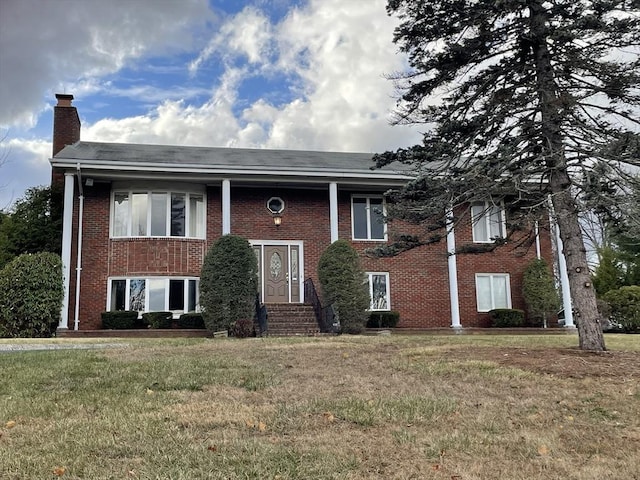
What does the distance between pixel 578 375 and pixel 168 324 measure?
13.1 meters

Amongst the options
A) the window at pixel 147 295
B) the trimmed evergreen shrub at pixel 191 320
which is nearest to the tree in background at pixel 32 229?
the window at pixel 147 295

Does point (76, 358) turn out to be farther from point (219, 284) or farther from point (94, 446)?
point (219, 284)

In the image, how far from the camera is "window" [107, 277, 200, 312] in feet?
60.8

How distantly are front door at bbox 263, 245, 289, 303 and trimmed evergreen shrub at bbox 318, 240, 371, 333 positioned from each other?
317 centimetres

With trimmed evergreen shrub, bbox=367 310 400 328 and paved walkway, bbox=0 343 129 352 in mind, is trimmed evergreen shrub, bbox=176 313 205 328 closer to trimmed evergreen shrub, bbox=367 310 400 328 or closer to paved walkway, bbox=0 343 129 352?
trimmed evergreen shrub, bbox=367 310 400 328

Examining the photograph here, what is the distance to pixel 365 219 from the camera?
20625 millimetres

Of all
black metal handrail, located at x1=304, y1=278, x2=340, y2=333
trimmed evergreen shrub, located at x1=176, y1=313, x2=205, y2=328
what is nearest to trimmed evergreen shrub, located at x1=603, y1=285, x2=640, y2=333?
black metal handrail, located at x1=304, y1=278, x2=340, y2=333

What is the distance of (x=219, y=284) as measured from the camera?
15625mm

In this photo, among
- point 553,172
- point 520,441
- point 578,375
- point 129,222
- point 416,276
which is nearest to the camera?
point 520,441

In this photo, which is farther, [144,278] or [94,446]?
[144,278]

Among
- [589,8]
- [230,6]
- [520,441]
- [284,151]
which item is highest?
[230,6]

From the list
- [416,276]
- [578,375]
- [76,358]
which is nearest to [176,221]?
[416,276]

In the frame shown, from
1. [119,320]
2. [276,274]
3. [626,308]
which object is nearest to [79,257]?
[119,320]

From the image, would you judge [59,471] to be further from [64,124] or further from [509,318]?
[64,124]
